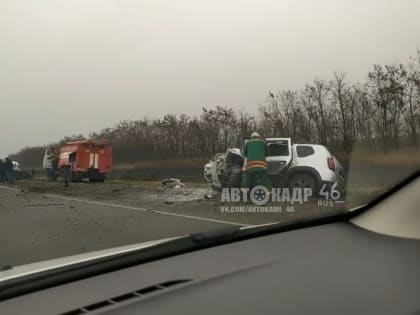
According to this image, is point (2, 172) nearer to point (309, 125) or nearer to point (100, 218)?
point (100, 218)

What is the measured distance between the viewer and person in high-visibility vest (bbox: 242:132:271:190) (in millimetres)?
8131

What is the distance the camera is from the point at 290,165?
27.5 ft

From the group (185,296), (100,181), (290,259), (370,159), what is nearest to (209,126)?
(370,159)

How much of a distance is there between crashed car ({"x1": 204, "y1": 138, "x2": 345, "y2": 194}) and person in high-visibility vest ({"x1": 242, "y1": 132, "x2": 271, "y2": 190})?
115 millimetres

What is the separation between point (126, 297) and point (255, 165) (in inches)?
266

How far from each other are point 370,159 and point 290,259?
2464mm

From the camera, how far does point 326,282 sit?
2180mm

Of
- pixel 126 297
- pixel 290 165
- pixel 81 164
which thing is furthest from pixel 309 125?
pixel 81 164

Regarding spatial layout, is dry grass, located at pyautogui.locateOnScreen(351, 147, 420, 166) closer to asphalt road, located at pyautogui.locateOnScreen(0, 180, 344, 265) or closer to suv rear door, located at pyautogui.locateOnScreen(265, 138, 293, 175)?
asphalt road, located at pyautogui.locateOnScreen(0, 180, 344, 265)

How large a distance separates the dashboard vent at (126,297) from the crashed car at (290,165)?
4.28 m

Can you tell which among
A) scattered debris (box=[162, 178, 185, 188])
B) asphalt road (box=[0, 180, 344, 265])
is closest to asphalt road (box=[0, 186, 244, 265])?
asphalt road (box=[0, 180, 344, 265])

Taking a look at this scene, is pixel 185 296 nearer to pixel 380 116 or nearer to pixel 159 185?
pixel 380 116

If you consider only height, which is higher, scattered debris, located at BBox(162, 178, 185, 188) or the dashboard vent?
scattered debris, located at BBox(162, 178, 185, 188)

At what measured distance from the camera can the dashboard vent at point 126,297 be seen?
1900mm
